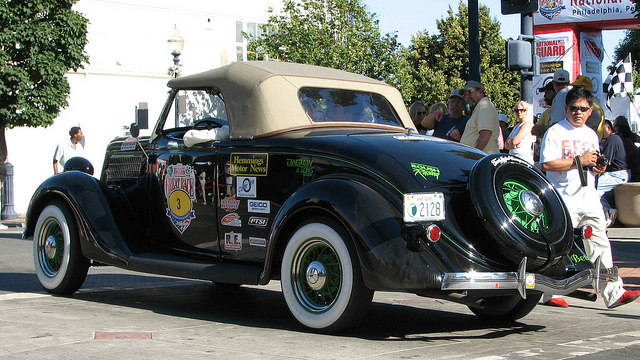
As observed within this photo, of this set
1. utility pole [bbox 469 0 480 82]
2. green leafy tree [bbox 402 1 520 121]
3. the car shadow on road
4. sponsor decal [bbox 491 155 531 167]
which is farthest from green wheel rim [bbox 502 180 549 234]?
green leafy tree [bbox 402 1 520 121]

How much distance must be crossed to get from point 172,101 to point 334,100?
5.29ft

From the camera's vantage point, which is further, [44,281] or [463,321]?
[44,281]

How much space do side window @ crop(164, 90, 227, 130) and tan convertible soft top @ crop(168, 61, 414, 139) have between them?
9cm

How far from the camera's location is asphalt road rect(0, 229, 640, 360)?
454cm

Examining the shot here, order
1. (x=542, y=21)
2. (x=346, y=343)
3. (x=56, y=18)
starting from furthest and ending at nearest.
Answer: (x=542, y=21) < (x=56, y=18) < (x=346, y=343)

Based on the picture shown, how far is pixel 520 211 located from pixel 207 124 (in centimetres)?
297

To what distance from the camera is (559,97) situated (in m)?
9.05

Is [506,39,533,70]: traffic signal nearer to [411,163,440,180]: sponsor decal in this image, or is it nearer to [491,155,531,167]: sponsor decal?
[491,155,531,167]: sponsor decal

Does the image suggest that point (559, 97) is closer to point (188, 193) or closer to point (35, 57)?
point (188, 193)

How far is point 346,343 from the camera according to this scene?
483cm

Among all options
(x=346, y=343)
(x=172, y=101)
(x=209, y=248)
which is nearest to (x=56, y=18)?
(x=172, y=101)

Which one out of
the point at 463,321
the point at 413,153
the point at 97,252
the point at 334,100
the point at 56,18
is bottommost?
the point at 463,321

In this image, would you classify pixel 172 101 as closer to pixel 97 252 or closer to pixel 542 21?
pixel 97 252

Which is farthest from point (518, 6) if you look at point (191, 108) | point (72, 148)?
point (72, 148)
